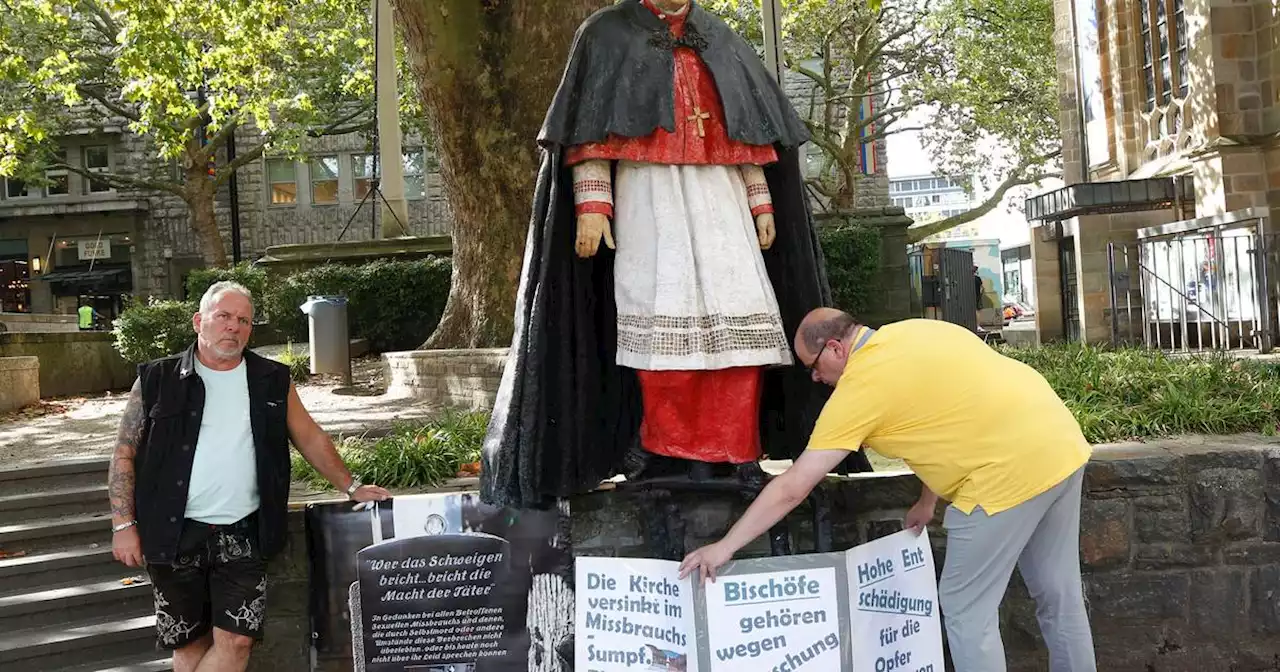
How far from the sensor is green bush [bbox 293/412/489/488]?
4945mm

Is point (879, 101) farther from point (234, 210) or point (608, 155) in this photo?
point (608, 155)

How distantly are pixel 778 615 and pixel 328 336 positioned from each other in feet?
32.4

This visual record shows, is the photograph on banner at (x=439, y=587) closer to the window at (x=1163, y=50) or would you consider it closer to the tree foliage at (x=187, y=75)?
the tree foliage at (x=187, y=75)

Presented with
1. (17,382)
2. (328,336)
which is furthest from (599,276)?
(17,382)

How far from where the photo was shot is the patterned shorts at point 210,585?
3.57 m

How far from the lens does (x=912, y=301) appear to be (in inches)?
662

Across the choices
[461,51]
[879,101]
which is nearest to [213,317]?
[461,51]

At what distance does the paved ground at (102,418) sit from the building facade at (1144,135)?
9170mm

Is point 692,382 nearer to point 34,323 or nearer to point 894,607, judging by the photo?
point 894,607

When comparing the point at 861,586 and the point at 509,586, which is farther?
the point at 509,586

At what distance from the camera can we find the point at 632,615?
3512 millimetres

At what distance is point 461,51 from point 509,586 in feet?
20.2

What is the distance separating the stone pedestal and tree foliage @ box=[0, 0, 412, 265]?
3.60 m

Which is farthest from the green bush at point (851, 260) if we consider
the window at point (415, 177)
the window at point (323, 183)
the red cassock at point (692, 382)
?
the window at point (323, 183)
